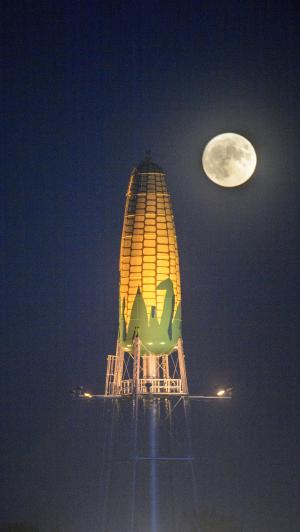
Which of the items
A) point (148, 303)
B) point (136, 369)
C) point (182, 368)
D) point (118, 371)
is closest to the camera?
point (136, 369)

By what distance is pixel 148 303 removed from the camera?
10525 centimetres

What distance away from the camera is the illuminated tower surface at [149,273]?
105 m

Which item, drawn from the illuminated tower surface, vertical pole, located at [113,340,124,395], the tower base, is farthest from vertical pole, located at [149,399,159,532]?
the illuminated tower surface

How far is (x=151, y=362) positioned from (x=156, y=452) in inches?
293

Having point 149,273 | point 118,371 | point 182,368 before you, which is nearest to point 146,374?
point 118,371

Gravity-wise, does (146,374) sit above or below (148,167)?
below

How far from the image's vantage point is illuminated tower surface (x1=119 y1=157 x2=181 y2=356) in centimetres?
10519

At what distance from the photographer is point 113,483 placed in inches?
4274

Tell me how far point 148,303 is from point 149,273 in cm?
254

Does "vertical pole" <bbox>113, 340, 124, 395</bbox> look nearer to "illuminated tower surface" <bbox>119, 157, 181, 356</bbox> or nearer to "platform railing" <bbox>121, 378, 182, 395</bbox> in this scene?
"platform railing" <bbox>121, 378, 182, 395</bbox>

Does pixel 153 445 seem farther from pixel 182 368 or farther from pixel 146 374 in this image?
pixel 182 368

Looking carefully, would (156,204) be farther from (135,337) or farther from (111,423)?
(111,423)

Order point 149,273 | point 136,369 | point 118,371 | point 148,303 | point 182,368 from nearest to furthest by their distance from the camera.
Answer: point 136,369 < point 148,303 < point 182,368 < point 149,273 < point 118,371

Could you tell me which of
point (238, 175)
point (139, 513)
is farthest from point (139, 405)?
point (238, 175)
